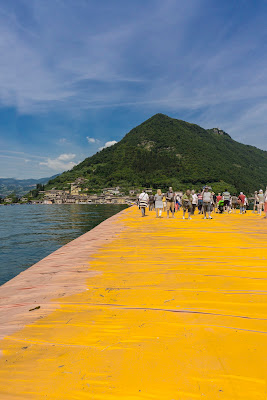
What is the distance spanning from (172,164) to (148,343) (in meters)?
154

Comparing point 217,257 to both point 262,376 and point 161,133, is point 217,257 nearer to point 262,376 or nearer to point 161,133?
point 262,376

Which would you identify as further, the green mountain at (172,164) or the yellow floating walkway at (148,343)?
the green mountain at (172,164)

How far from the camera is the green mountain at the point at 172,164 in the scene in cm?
13075

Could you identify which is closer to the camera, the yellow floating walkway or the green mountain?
the yellow floating walkway

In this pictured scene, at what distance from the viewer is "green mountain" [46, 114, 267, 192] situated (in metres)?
131

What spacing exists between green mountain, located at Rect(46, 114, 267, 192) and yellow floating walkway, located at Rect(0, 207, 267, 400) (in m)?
111

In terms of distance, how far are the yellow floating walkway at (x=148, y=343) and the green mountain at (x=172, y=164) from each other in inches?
4387

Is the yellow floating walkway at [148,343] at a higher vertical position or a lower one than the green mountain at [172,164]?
lower

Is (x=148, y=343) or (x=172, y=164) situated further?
(x=172, y=164)

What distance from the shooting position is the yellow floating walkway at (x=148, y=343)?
1454mm

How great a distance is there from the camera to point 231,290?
3031 mm

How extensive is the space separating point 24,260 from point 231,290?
10.1 metres

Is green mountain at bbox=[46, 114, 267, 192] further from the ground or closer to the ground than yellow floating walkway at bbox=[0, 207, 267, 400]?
further from the ground

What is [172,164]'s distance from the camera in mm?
151125
